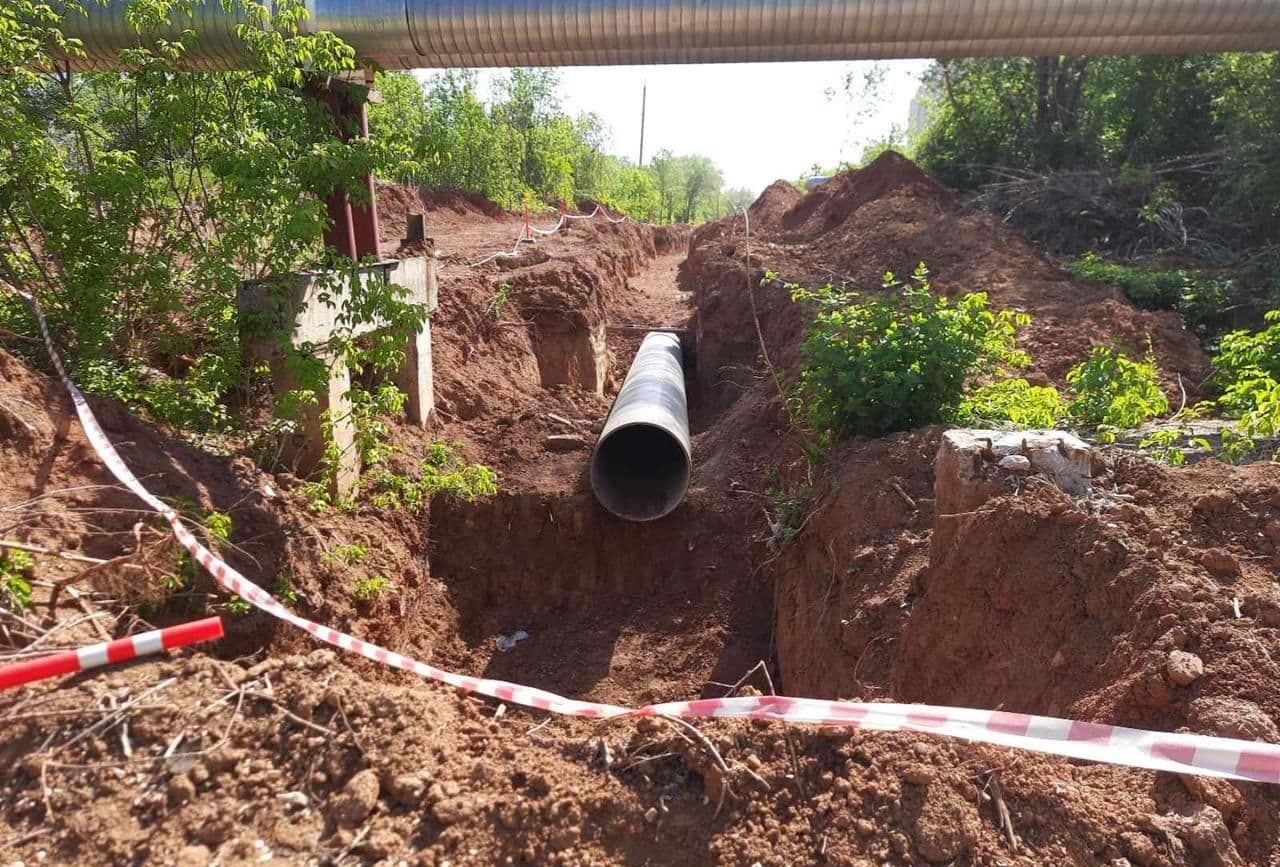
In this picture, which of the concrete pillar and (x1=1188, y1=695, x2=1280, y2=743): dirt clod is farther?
the concrete pillar

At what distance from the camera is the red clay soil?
251 cm

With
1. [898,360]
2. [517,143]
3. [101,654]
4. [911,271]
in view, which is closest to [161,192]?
[101,654]

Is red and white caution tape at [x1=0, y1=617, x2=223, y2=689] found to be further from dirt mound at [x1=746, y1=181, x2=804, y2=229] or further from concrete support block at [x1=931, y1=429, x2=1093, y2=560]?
dirt mound at [x1=746, y1=181, x2=804, y2=229]

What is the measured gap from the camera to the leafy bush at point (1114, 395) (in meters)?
5.09

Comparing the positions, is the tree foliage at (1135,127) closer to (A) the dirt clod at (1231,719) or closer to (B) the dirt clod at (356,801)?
(A) the dirt clod at (1231,719)

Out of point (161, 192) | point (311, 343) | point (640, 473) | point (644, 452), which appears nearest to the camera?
point (161, 192)

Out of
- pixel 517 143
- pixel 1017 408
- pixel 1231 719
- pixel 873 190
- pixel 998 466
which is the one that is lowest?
pixel 1231 719

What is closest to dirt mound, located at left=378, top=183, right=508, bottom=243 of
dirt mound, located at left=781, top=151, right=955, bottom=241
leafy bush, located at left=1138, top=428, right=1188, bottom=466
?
dirt mound, located at left=781, top=151, right=955, bottom=241

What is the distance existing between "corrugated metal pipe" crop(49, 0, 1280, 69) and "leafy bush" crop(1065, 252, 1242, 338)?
9.42 feet

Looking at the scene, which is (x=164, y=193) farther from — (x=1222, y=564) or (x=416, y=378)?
(x=1222, y=564)

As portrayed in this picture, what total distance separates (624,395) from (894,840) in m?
6.07

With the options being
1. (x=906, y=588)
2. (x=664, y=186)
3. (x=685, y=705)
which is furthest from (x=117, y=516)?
(x=664, y=186)

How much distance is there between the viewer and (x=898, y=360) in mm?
5332

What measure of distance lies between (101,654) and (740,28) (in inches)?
250
